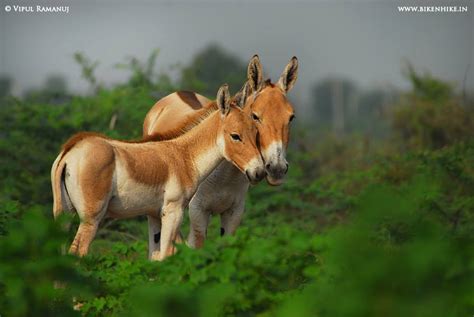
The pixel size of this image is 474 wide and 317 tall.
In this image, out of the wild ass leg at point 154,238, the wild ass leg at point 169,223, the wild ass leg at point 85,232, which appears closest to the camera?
the wild ass leg at point 85,232

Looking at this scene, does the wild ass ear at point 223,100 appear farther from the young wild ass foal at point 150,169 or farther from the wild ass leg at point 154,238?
the wild ass leg at point 154,238

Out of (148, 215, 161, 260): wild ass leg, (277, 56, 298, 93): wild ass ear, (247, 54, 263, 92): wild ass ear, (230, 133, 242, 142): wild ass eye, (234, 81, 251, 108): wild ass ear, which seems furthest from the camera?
(277, 56, 298, 93): wild ass ear

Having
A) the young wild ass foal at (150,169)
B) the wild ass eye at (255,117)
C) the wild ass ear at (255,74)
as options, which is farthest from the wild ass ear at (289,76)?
the young wild ass foal at (150,169)

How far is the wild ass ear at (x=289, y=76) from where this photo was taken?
9.80m

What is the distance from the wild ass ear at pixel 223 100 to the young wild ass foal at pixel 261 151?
1.40 feet

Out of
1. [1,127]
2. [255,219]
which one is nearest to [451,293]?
[255,219]

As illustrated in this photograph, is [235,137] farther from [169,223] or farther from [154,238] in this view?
[154,238]

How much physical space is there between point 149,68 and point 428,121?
8.34 metres

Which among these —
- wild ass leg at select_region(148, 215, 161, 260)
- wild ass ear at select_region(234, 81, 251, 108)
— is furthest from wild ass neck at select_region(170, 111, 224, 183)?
wild ass leg at select_region(148, 215, 161, 260)

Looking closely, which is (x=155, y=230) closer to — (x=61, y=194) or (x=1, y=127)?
(x=61, y=194)

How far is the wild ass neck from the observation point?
898 centimetres

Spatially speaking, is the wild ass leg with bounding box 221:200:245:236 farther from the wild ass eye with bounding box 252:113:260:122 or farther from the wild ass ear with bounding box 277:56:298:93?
the wild ass ear with bounding box 277:56:298:93

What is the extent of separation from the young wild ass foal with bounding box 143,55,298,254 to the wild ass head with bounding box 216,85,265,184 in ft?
0.65

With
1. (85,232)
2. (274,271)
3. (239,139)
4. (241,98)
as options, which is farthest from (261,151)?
(274,271)
